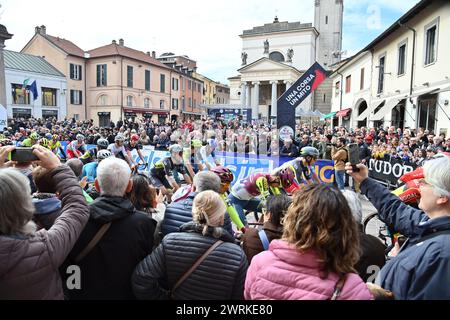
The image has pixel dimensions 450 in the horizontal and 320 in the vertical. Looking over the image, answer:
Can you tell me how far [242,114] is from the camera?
3431 centimetres

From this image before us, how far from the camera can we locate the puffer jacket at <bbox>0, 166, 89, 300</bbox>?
67.6 inches

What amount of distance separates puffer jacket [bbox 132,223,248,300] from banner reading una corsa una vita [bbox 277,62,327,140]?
24.6 ft

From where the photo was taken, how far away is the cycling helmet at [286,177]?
5531mm

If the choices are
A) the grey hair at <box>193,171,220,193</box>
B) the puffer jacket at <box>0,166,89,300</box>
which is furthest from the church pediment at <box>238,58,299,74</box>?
the puffer jacket at <box>0,166,89,300</box>

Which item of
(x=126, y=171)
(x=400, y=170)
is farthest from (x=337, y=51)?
(x=126, y=171)

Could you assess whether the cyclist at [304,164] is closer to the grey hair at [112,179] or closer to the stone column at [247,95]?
the grey hair at [112,179]

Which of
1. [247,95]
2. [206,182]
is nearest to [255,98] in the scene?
[247,95]

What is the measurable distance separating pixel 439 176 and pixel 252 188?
3.44m

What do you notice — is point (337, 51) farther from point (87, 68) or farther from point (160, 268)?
point (160, 268)

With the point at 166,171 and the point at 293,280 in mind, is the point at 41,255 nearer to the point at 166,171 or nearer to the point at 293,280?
the point at 293,280

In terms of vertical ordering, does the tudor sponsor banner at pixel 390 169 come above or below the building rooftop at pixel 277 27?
below

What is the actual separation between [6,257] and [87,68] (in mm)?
52347

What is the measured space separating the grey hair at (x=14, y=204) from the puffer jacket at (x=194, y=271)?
847mm

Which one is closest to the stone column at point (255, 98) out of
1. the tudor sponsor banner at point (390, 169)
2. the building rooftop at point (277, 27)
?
the building rooftop at point (277, 27)
